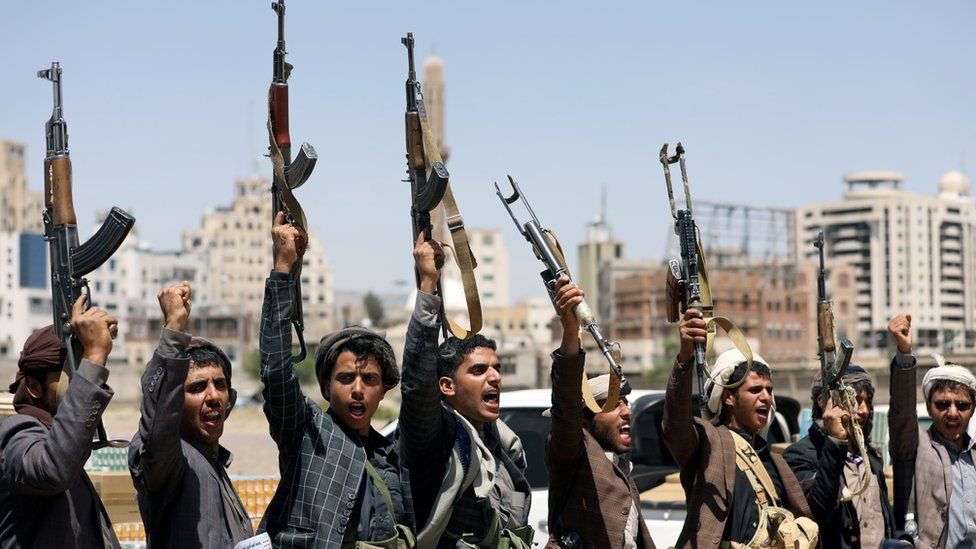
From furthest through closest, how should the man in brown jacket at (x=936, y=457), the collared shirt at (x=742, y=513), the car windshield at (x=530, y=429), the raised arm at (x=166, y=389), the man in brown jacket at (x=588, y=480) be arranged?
the car windshield at (x=530, y=429) < the man in brown jacket at (x=936, y=457) < the collared shirt at (x=742, y=513) < the man in brown jacket at (x=588, y=480) < the raised arm at (x=166, y=389)

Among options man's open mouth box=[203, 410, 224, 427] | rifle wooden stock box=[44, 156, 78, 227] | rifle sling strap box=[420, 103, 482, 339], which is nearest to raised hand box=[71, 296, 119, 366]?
rifle wooden stock box=[44, 156, 78, 227]

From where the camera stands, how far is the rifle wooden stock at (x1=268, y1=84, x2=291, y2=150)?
5605 millimetres

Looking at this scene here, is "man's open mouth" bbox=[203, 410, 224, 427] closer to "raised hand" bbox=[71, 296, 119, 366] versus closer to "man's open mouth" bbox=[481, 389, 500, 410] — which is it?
"raised hand" bbox=[71, 296, 119, 366]

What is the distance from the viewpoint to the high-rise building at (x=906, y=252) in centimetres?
16938

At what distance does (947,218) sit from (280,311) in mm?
176534

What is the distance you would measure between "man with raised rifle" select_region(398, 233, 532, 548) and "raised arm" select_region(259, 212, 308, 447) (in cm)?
42

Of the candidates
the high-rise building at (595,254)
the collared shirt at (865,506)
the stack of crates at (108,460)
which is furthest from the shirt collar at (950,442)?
the high-rise building at (595,254)

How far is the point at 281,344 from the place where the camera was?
5.23 meters

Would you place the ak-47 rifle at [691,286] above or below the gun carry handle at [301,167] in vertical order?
below

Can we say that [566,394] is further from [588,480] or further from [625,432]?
[625,432]

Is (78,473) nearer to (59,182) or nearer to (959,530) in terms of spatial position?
(59,182)

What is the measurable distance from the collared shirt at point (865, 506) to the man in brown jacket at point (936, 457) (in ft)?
1.40

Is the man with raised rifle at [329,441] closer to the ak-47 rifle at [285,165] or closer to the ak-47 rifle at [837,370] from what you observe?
the ak-47 rifle at [285,165]

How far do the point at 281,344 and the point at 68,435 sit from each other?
87cm
